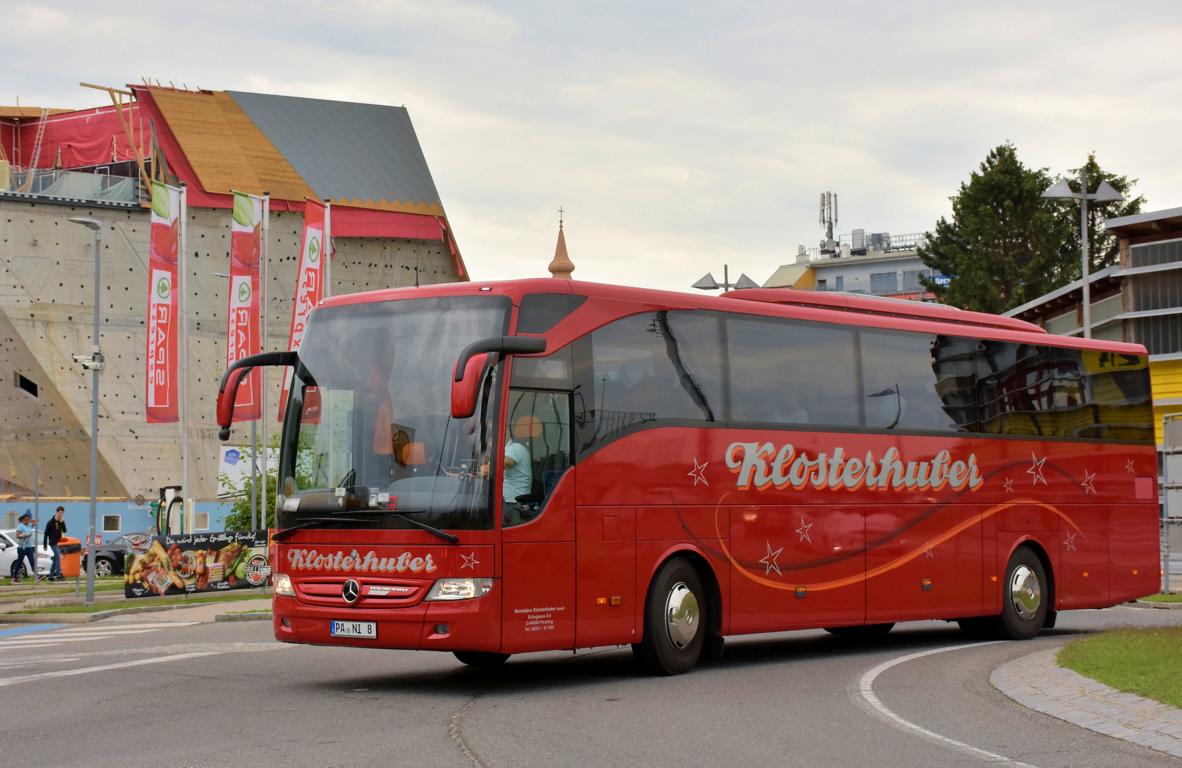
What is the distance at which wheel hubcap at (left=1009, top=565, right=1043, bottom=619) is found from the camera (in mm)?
18406

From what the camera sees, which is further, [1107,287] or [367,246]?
[367,246]

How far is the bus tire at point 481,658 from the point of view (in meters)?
14.4

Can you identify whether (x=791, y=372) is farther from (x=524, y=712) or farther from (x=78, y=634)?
(x=78, y=634)

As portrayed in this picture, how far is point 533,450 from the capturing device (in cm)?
1272

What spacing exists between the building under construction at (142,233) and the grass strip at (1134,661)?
2503 inches

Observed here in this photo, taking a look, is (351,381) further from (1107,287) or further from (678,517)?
(1107,287)

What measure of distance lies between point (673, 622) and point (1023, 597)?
253 inches

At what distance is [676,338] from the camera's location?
559 inches

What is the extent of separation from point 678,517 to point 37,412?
7073 cm

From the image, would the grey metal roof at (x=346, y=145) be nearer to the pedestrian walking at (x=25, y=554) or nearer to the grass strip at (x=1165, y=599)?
the pedestrian walking at (x=25, y=554)

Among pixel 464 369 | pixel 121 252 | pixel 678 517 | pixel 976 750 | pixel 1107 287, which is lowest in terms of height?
pixel 976 750

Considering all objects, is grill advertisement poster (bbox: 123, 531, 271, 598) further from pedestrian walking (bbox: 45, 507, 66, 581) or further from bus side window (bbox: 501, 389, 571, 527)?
bus side window (bbox: 501, 389, 571, 527)

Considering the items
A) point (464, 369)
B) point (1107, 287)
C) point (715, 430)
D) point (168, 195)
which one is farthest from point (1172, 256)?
point (464, 369)

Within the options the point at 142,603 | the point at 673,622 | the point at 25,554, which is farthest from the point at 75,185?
the point at 673,622
